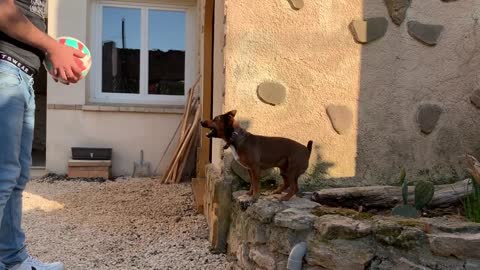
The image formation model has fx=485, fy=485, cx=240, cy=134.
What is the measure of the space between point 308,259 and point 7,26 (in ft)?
5.08

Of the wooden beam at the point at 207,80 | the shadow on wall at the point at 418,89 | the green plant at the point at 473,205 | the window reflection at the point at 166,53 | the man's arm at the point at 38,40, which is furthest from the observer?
the window reflection at the point at 166,53

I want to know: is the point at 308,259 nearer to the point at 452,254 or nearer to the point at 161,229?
the point at 452,254

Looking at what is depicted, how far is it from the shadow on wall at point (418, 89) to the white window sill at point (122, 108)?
385cm

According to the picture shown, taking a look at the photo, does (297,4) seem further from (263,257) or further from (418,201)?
(263,257)

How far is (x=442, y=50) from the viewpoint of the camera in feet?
10.4

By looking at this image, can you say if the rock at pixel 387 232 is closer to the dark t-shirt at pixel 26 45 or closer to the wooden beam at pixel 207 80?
the dark t-shirt at pixel 26 45

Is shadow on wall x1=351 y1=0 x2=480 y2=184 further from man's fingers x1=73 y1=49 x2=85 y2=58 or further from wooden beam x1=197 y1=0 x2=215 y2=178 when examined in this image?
wooden beam x1=197 y1=0 x2=215 y2=178

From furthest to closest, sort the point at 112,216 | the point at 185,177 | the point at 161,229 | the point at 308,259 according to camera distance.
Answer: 1. the point at 185,177
2. the point at 112,216
3. the point at 161,229
4. the point at 308,259

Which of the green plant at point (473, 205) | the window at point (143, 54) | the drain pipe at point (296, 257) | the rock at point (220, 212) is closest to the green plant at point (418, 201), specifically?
the green plant at point (473, 205)

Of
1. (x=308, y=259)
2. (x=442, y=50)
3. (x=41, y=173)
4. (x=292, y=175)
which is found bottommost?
(x=41, y=173)

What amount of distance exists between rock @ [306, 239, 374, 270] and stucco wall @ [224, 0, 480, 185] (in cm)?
105

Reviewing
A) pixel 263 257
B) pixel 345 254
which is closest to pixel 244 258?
pixel 263 257

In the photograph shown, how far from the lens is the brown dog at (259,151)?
2.62 m

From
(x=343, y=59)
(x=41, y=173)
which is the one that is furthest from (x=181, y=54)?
(x=343, y=59)
